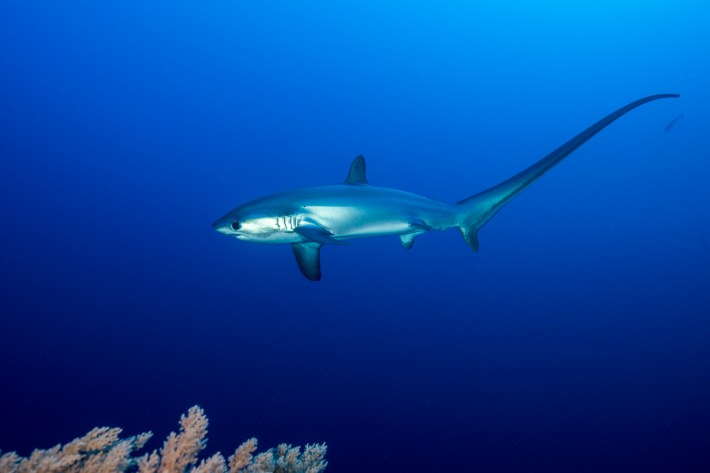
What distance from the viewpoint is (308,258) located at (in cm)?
404

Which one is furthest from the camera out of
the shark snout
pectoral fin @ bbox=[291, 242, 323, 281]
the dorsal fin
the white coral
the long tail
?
the dorsal fin

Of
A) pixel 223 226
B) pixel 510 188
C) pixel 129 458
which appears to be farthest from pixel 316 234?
pixel 129 458

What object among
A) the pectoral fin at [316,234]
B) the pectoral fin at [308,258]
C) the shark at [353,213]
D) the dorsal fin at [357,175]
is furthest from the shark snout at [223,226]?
the dorsal fin at [357,175]

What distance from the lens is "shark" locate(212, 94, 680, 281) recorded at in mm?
3561

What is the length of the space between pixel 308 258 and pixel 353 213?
2.16 feet

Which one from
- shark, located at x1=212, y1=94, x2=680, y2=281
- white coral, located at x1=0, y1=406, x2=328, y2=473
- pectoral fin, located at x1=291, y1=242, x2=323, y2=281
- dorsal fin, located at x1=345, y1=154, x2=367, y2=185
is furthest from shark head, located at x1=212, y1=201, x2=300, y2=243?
white coral, located at x1=0, y1=406, x2=328, y2=473

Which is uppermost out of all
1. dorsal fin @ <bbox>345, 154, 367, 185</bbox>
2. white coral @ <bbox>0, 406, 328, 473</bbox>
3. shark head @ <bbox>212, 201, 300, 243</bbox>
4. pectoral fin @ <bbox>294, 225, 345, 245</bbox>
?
dorsal fin @ <bbox>345, 154, 367, 185</bbox>

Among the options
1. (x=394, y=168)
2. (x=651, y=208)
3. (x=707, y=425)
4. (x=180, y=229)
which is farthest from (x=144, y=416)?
(x=651, y=208)

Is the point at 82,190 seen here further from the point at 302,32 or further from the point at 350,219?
the point at 350,219

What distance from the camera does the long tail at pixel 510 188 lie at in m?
3.28

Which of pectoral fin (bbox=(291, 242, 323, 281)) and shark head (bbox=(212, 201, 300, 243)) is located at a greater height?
shark head (bbox=(212, 201, 300, 243))

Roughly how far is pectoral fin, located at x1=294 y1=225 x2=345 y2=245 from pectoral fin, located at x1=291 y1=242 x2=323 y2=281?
A: 1.04 feet

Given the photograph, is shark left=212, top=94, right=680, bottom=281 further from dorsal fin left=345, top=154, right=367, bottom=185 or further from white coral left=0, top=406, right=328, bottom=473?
white coral left=0, top=406, right=328, bottom=473

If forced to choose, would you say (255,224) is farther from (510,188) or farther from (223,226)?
(510,188)
